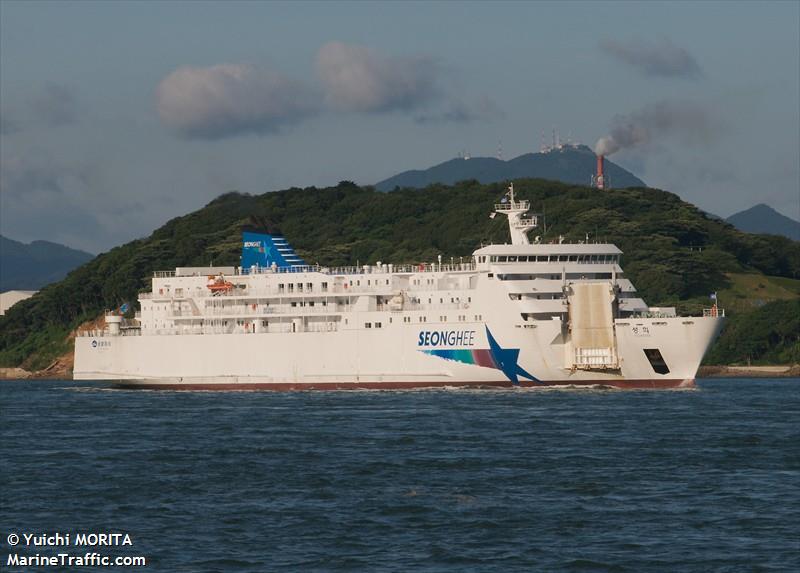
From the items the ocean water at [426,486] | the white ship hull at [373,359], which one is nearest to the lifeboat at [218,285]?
the white ship hull at [373,359]

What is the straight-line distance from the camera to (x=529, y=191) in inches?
4705

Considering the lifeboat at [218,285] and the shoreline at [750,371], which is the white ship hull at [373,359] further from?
the shoreline at [750,371]

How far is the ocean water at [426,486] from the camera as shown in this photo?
2184 cm

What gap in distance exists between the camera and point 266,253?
65750 mm

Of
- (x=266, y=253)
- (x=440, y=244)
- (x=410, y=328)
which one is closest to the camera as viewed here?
(x=410, y=328)

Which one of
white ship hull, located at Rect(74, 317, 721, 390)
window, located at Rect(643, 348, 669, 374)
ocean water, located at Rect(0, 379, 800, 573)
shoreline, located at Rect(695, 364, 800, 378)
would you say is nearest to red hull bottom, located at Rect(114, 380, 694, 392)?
white ship hull, located at Rect(74, 317, 721, 390)

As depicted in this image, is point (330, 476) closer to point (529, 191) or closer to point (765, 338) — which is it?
point (765, 338)

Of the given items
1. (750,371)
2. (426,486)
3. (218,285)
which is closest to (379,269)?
(218,285)

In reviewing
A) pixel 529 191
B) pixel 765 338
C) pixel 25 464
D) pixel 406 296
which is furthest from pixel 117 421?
pixel 529 191

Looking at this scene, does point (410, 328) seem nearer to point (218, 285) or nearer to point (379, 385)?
point (379, 385)

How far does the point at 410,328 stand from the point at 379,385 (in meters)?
2.87

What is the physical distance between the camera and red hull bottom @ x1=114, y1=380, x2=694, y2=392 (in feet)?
177

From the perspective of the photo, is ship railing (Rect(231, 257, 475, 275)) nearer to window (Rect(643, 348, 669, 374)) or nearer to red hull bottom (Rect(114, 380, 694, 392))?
red hull bottom (Rect(114, 380, 694, 392))

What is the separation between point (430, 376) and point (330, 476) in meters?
26.8
